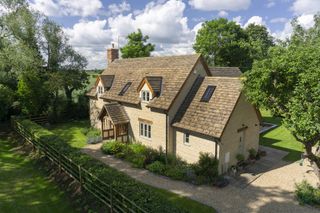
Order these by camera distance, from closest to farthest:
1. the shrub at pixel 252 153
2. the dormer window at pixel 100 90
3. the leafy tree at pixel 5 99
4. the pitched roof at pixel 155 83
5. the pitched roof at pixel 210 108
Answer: the pitched roof at pixel 210 108
the shrub at pixel 252 153
the pitched roof at pixel 155 83
the leafy tree at pixel 5 99
the dormer window at pixel 100 90

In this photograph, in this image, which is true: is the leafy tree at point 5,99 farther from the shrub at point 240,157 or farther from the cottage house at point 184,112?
the shrub at point 240,157

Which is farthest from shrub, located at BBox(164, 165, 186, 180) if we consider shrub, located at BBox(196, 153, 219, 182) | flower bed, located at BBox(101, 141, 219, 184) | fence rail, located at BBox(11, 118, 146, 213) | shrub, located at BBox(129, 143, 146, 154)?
fence rail, located at BBox(11, 118, 146, 213)

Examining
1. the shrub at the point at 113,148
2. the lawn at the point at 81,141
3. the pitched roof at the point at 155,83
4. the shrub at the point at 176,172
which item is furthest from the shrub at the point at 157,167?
the pitched roof at the point at 155,83

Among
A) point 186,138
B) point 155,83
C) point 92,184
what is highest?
point 155,83

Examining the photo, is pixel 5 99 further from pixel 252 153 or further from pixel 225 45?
pixel 225 45

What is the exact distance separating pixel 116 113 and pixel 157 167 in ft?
28.0

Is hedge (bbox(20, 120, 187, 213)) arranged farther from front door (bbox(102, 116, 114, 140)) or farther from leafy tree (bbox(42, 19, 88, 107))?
leafy tree (bbox(42, 19, 88, 107))

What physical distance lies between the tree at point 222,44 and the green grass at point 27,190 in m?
45.4

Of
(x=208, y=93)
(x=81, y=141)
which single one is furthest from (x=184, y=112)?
(x=81, y=141)

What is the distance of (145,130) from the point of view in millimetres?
22266

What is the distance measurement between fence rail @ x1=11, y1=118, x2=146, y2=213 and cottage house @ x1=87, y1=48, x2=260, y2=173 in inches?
293

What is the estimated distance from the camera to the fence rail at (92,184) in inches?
400

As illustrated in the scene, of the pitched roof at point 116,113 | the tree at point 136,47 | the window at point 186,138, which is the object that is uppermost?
the tree at point 136,47

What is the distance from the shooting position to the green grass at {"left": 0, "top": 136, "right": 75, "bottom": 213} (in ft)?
42.2
